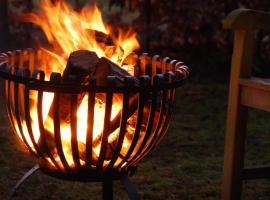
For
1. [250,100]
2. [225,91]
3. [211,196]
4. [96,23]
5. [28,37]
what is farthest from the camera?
[28,37]

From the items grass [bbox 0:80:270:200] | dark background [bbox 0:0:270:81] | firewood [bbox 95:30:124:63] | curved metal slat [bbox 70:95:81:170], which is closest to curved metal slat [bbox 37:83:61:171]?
→ curved metal slat [bbox 70:95:81:170]

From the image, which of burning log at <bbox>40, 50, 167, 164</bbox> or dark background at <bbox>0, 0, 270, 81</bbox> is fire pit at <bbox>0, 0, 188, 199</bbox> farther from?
dark background at <bbox>0, 0, 270, 81</bbox>

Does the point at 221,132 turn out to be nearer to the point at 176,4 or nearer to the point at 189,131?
the point at 189,131

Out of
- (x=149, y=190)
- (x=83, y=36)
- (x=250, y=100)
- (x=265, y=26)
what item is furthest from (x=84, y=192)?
(x=265, y=26)

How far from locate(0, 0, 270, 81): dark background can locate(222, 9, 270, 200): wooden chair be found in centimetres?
319

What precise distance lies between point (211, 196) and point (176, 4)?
3.14 metres

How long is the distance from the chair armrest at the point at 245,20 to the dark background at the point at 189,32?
124 inches

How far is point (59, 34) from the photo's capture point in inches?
88.9

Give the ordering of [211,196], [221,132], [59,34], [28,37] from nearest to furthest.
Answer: [59,34], [211,196], [221,132], [28,37]

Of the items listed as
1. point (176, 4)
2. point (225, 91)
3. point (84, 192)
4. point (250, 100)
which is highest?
point (176, 4)

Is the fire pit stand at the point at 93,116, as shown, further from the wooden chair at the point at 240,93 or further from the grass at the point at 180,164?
the grass at the point at 180,164

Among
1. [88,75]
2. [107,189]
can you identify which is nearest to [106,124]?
[88,75]

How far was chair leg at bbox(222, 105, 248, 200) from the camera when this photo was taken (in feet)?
6.63

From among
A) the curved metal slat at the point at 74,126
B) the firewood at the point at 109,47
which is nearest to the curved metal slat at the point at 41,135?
the curved metal slat at the point at 74,126
